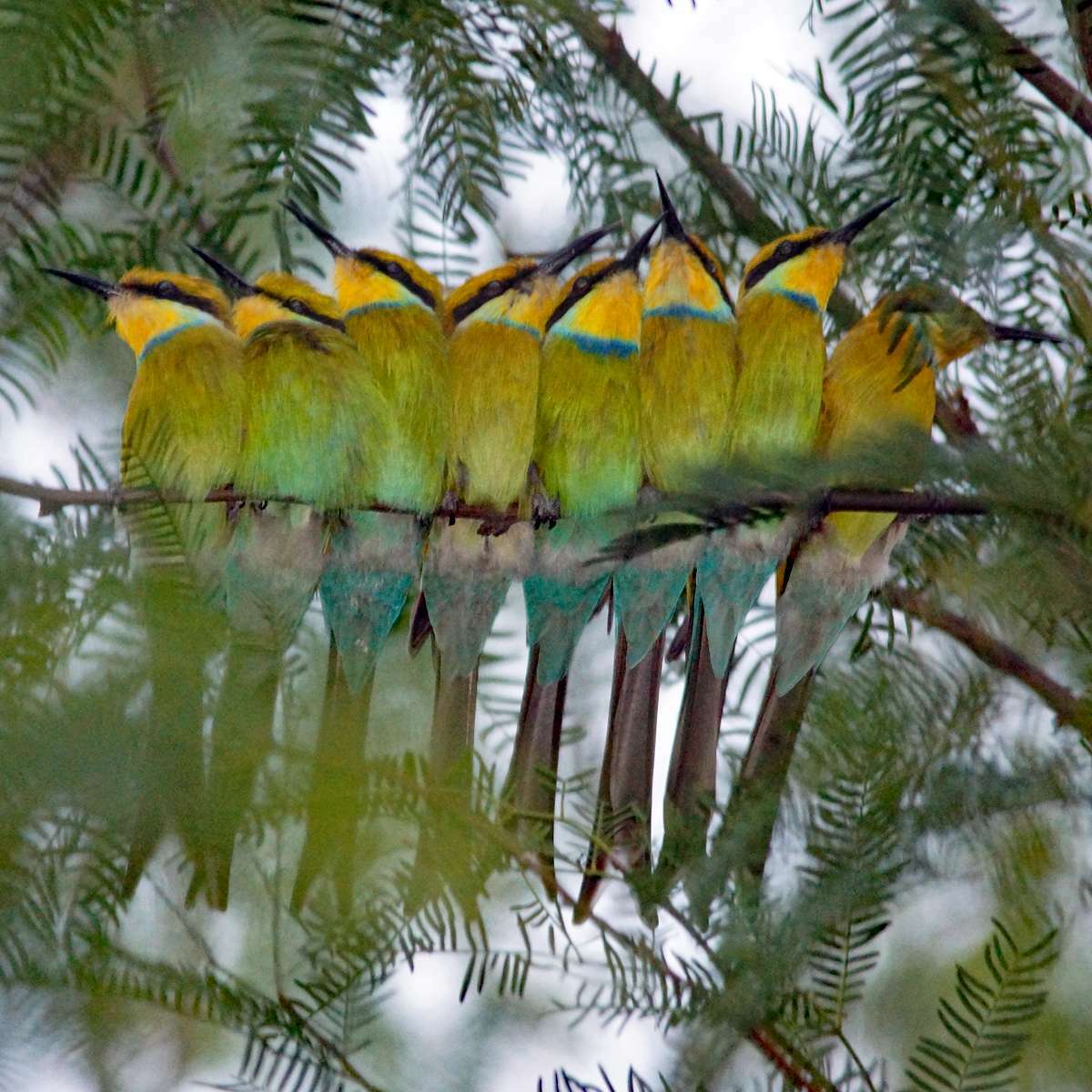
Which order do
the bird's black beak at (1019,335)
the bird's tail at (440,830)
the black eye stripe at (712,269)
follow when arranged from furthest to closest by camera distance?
the black eye stripe at (712,269) < the bird's black beak at (1019,335) < the bird's tail at (440,830)

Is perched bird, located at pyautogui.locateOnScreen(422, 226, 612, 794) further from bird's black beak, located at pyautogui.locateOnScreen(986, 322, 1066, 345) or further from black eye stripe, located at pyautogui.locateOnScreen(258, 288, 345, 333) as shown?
bird's black beak, located at pyautogui.locateOnScreen(986, 322, 1066, 345)

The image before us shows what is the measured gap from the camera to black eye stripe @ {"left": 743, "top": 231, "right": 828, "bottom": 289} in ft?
3.63

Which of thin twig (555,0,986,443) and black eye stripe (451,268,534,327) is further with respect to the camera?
black eye stripe (451,268,534,327)

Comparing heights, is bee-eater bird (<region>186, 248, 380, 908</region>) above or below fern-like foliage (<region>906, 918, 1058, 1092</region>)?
above

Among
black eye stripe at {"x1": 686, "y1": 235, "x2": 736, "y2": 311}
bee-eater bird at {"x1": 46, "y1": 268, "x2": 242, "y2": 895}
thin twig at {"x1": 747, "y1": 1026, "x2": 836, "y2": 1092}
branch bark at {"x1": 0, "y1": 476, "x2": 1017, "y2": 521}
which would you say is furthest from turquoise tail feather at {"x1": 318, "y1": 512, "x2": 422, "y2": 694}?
thin twig at {"x1": 747, "y1": 1026, "x2": 836, "y2": 1092}

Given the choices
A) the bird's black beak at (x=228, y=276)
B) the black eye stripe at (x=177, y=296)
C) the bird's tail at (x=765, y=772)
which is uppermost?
the bird's black beak at (x=228, y=276)

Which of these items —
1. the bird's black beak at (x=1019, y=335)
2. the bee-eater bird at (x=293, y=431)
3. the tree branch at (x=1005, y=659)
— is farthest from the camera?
the bee-eater bird at (x=293, y=431)

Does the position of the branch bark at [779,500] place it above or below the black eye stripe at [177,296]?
below

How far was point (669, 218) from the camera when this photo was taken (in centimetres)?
112

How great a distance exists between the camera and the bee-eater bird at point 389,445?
114 centimetres

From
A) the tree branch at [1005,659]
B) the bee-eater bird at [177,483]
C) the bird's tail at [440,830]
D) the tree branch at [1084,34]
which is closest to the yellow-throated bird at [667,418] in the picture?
the tree branch at [1005,659]

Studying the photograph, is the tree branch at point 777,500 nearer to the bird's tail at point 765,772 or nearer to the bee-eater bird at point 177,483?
the bee-eater bird at point 177,483

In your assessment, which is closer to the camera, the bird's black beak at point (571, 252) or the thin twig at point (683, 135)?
the thin twig at point (683, 135)

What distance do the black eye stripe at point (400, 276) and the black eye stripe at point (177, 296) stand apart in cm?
14
